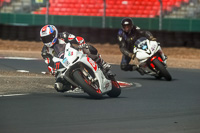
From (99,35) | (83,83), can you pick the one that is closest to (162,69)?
(83,83)

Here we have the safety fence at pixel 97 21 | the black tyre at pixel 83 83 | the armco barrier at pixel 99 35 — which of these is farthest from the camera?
the safety fence at pixel 97 21

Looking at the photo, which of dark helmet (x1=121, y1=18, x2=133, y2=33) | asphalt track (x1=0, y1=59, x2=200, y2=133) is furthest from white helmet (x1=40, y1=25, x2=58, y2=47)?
dark helmet (x1=121, y1=18, x2=133, y2=33)

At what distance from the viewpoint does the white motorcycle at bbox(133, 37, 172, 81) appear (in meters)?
14.3

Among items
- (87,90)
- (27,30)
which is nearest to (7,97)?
(87,90)

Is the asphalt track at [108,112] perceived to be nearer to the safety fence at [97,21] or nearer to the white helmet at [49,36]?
the white helmet at [49,36]

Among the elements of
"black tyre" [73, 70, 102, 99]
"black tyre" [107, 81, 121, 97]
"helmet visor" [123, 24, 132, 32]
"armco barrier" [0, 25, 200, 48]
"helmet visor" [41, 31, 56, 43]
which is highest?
"helmet visor" [41, 31, 56, 43]

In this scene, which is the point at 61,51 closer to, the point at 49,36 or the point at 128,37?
the point at 49,36

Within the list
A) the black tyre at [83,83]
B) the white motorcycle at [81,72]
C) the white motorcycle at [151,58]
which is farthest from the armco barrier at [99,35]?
the black tyre at [83,83]

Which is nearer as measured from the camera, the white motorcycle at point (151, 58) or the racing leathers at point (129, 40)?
the white motorcycle at point (151, 58)

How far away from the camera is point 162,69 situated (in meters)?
14.2

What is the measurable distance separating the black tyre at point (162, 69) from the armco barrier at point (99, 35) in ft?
28.2

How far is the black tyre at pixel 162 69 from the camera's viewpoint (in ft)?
46.6

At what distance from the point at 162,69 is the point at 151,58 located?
43 cm

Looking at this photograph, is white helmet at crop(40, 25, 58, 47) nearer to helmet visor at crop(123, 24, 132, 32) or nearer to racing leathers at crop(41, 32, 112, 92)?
racing leathers at crop(41, 32, 112, 92)
